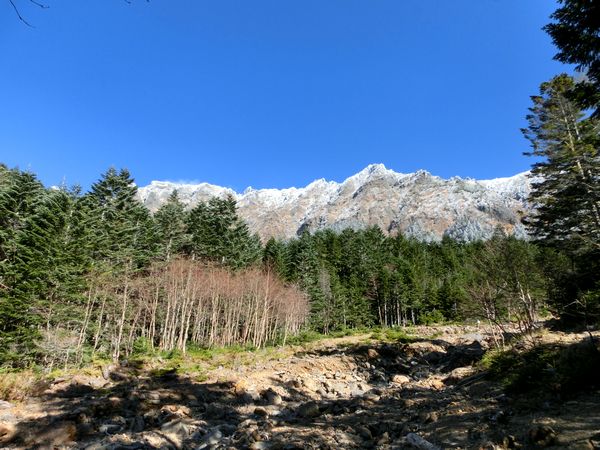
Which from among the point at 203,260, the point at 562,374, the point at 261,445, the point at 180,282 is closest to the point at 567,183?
the point at 562,374

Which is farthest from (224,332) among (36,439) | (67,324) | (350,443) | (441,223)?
(441,223)

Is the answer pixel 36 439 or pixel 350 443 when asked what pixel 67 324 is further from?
pixel 350 443

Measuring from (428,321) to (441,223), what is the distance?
5042 inches

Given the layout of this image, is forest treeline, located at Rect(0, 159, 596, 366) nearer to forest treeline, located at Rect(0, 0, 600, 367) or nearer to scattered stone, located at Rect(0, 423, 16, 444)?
forest treeline, located at Rect(0, 0, 600, 367)

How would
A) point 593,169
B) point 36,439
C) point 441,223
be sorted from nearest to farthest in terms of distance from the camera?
point 36,439 → point 593,169 → point 441,223

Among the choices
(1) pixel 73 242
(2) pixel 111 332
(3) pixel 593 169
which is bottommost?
(2) pixel 111 332

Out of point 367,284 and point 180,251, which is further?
point 367,284

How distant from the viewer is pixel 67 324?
75.6 feet

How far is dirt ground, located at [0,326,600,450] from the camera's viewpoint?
6367 millimetres

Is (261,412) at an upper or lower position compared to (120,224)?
lower

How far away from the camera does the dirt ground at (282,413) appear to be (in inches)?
251

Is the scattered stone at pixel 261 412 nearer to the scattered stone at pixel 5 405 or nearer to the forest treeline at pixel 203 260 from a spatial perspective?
the scattered stone at pixel 5 405

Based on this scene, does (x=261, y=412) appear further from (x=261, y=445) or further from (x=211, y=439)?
(x=261, y=445)

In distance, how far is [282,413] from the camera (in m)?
11.8
